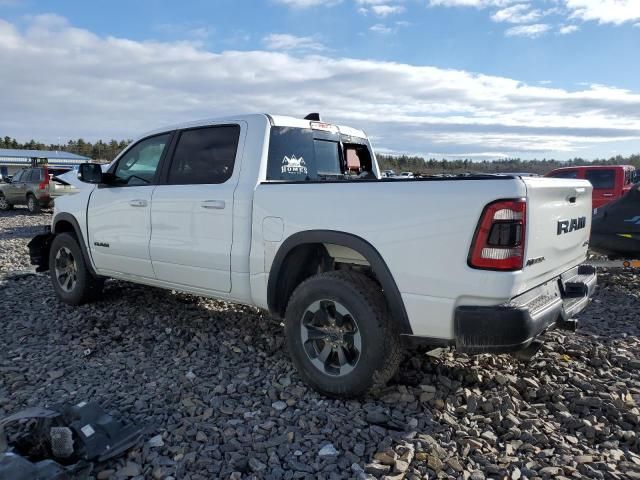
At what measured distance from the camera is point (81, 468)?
274 cm

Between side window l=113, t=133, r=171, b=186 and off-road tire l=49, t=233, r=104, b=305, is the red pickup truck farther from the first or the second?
off-road tire l=49, t=233, r=104, b=305

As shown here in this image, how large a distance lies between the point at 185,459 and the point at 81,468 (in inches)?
20.7

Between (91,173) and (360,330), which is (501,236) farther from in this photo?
(91,173)

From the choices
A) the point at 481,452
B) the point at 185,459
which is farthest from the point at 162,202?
the point at 481,452

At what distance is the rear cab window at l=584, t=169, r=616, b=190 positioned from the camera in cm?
1316

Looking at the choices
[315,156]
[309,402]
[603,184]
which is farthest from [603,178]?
[309,402]

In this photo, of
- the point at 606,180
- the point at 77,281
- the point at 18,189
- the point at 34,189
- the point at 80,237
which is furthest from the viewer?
the point at 18,189

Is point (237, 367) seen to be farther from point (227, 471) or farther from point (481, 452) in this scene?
point (481, 452)

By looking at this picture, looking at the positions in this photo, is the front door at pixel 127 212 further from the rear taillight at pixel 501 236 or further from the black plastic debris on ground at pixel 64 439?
the rear taillight at pixel 501 236

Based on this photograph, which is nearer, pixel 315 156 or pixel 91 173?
pixel 315 156

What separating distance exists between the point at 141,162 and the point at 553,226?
3757mm

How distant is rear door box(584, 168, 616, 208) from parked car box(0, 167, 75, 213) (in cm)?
1518

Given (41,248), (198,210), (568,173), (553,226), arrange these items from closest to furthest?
(553,226)
(198,210)
(41,248)
(568,173)

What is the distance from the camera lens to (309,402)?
3.54 m
